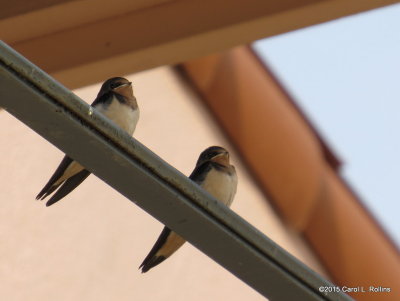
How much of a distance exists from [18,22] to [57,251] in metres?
1.04

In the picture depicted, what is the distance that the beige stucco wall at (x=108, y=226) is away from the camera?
368cm

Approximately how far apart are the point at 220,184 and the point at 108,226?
0.89 m

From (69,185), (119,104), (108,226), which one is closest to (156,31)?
(119,104)

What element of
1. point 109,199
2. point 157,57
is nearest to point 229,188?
point 157,57

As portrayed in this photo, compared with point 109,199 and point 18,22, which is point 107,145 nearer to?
point 18,22

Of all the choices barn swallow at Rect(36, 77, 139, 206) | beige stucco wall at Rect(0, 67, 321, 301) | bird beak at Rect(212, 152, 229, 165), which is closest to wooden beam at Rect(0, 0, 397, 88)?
barn swallow at Rect(36, 77, 139, 206)

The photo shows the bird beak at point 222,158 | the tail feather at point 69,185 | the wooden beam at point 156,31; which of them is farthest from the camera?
the bird beak at point 222,158

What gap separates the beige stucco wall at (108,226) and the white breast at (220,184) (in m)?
0.80

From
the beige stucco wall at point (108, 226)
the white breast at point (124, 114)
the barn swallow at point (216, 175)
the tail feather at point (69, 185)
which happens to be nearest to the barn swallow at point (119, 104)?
the white breast at point (124, 114)

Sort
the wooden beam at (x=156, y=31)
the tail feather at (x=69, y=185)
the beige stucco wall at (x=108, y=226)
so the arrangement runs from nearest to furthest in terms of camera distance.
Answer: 1. the tail feather at (x=69, y=185)
2. the wooden beam at (x=156, y=31)
3. the beige stucco wall at (x=108, y=226)

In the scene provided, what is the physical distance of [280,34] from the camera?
3.03 metres

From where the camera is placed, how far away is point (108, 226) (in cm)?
389

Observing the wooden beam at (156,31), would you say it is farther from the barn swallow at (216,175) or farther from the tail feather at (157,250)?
the tail feather at (157,250)

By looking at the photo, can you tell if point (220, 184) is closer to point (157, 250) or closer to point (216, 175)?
point (216, 175)
